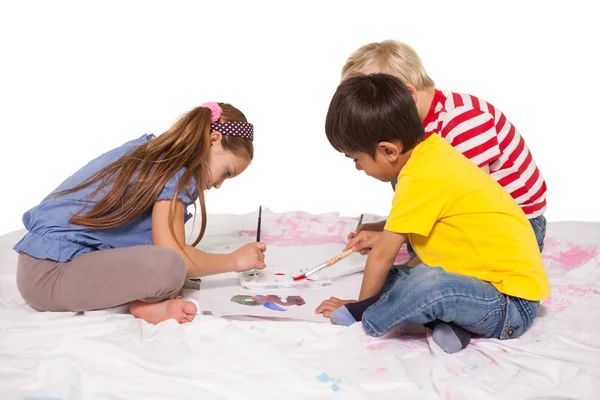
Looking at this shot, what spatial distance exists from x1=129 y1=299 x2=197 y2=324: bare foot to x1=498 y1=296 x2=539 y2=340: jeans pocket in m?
0.86

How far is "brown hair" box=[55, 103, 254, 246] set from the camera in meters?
2.14

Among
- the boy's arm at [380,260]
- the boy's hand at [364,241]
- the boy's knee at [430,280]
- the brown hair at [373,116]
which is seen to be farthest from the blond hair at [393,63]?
the boy's knee at [430,280]

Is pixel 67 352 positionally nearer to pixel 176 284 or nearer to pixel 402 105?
pixel 176 284

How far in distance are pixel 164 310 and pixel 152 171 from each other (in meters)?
0.42

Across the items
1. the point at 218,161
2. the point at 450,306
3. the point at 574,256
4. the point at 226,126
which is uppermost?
the point at 226,126

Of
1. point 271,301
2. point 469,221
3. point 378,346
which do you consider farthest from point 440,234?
point 271,301

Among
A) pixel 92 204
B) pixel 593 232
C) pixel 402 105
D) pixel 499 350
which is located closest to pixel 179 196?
pixel 92 204

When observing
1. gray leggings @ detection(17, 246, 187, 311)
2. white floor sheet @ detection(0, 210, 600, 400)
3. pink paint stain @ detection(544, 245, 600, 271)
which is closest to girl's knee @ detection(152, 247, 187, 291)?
gray leggings @ detection(17, 246, 187, 311)

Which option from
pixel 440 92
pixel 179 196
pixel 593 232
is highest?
pixel 440 92

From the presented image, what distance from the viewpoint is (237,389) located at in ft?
5.41

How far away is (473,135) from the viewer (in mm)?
2365

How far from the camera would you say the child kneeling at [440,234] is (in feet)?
6.10

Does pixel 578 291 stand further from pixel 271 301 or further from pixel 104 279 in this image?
pixel 104 279

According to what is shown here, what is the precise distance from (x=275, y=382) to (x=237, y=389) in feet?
0.30
